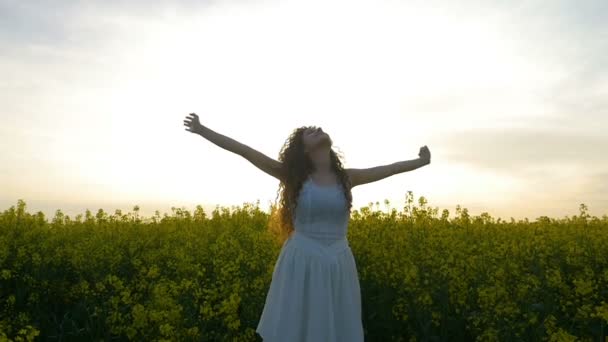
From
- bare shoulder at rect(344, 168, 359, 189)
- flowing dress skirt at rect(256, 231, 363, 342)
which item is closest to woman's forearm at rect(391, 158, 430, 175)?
bare shoulder at rect(344, 168, 359, 189)

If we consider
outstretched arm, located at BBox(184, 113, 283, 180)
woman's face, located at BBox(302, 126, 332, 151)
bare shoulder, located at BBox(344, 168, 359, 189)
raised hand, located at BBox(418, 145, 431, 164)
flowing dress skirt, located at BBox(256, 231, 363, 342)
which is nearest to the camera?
flowing dress skirt, located at BBox(256, 231, 363, 342)

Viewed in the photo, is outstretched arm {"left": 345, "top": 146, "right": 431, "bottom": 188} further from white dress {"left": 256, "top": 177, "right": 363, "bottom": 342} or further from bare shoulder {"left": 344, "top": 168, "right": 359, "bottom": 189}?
white dress {"left": 256, "top": 177, "right": 363, "bottom": 342}

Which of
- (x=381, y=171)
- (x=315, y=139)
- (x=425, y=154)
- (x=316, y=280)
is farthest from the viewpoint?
(x=425, y=154)

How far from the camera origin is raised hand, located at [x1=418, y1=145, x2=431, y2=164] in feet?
17.8

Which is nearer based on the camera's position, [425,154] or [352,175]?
[352,175]

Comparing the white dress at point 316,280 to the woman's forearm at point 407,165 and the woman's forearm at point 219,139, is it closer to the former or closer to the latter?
the woman's forearm at point 219,139

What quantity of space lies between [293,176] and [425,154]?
51.8 inches

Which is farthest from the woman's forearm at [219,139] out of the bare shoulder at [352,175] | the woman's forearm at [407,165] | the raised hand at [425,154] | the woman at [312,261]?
the raised hand at [425,154]

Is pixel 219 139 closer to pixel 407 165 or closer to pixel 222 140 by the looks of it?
pixel 222 140

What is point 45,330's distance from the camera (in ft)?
24.0

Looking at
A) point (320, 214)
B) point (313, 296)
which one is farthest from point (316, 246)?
point (313, 296)

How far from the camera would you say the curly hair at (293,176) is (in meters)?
4.71

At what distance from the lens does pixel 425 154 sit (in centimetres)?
547

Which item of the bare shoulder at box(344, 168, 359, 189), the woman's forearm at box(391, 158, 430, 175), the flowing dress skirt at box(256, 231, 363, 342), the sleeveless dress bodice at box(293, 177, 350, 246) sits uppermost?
the woman's forearm at box(391, 158, 430, 175)
